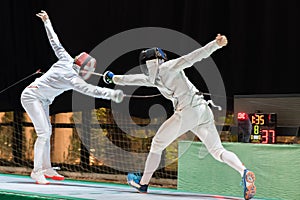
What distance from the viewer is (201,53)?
2.67m

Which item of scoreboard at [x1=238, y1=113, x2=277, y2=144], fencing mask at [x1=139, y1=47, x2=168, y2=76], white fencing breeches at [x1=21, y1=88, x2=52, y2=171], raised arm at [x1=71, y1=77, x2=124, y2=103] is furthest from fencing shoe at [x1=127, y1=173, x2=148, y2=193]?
scoreboard at [x1=238, y1=113, x2=277, y2=144]

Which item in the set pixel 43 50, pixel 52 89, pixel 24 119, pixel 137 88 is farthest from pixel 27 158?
pixel 52 89

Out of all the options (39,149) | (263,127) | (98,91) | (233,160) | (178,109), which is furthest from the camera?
(263,127)

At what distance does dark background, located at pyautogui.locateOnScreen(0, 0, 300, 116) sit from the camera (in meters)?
3.78

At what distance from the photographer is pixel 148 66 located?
113 inches

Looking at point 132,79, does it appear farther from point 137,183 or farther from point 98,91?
point 137,183

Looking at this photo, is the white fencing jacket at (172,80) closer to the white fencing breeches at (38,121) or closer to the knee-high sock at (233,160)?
the knee-high sock at (233,160)

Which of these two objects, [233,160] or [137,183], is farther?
[137,183]

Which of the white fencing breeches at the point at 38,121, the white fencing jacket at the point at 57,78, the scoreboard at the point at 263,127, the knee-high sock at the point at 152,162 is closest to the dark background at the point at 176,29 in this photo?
the scoreboard at the point at 263,127

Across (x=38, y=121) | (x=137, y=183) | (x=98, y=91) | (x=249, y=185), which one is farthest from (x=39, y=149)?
(x=249, y=185)

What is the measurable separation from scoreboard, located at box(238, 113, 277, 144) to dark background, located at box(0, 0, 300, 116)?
32 centimetres

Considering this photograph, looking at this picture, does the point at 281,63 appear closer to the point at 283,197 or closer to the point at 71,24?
the point at 283,197

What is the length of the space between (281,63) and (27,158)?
2.87m

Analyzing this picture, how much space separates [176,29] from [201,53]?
147 cm
